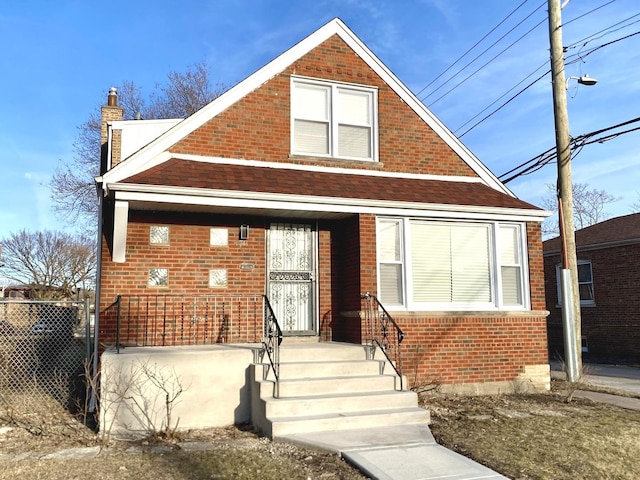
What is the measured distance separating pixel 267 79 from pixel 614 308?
13.8 meters

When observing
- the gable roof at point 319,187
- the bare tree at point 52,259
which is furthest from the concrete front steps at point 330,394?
the bare tree at point 52,259

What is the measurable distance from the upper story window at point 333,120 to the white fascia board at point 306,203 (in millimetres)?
1688

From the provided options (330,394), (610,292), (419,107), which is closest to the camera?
(330,394)

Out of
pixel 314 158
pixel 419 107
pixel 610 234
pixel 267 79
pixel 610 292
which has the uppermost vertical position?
pixel 267 79

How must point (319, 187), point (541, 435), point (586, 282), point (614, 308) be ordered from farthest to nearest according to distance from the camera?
point (586, 282) → point (614, 308) → point (319, 187) → point (541, 435)

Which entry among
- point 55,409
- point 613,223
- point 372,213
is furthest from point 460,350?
point 613,223

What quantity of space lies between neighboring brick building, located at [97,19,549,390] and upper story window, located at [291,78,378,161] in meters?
0.03

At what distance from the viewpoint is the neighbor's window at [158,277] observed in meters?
8.27

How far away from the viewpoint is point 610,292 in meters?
17.3

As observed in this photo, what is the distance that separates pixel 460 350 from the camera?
9.10m

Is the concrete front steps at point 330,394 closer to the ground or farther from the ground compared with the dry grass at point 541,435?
farther from the ground

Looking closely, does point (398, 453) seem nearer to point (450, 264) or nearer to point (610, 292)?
point (450, 264)

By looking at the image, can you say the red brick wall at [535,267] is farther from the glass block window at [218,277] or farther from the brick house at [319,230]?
the glass block window at [218,277]

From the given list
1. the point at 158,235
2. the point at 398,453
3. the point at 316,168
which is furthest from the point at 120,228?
the point at 398,453
